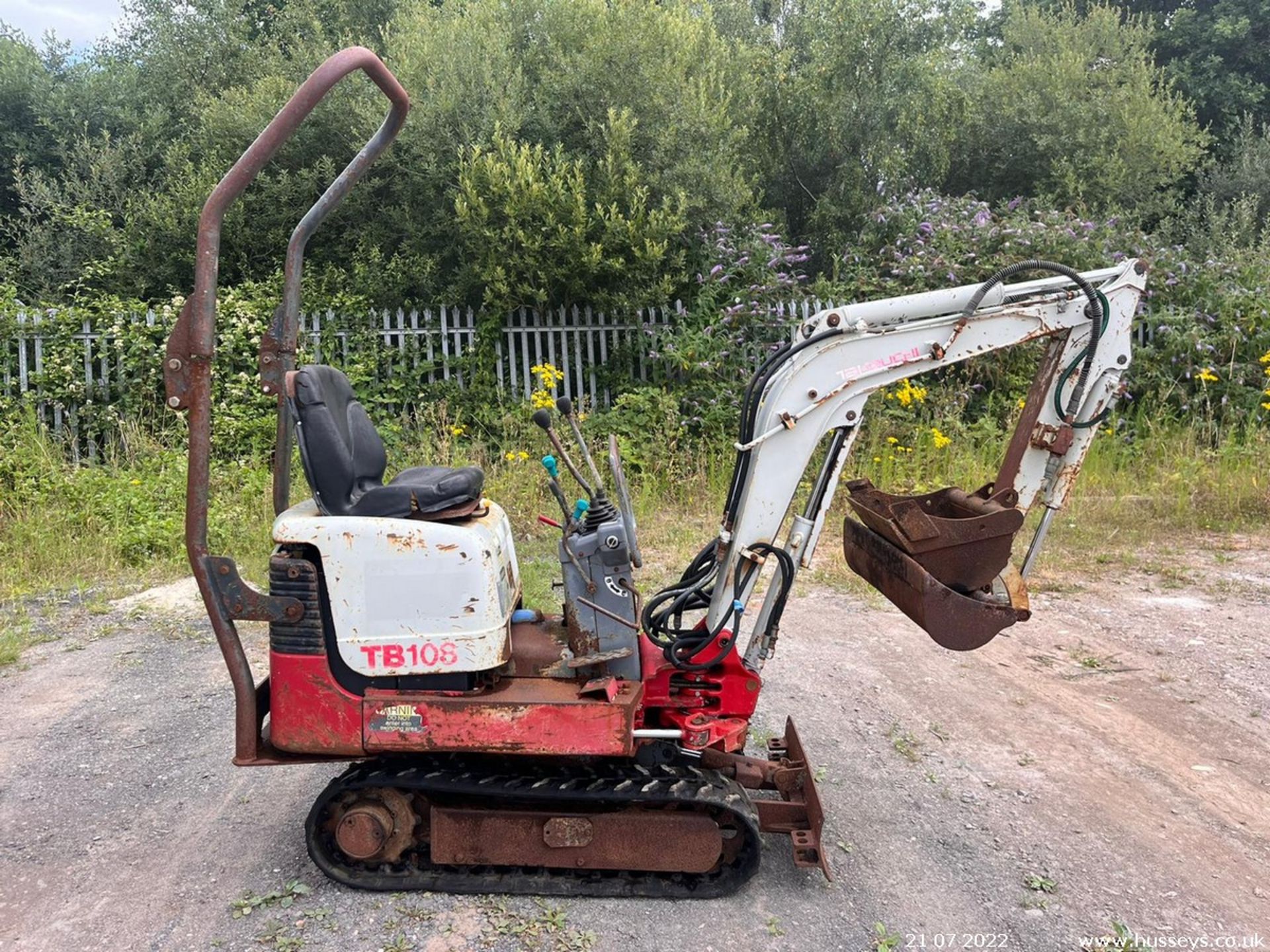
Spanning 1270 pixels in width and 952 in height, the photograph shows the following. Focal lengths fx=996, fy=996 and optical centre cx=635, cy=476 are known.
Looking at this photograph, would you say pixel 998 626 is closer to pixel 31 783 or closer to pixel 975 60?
pixel 31 783

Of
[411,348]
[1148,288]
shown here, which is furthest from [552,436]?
[1148,288]

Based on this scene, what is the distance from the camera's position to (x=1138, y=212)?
41.6 ft

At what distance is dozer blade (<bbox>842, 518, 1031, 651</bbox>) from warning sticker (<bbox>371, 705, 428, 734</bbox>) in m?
1.77

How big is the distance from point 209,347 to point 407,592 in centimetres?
103

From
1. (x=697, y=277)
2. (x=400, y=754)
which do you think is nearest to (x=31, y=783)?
(x=400, y=754)

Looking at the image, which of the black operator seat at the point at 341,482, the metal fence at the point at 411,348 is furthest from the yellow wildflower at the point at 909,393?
the black operator seat at the point at 341,482

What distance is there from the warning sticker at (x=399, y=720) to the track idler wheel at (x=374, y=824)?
25 cm

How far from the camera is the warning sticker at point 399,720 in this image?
10.8ft

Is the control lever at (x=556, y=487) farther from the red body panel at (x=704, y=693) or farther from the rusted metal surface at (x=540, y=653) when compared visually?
the red body panel at (x=704, y=693)

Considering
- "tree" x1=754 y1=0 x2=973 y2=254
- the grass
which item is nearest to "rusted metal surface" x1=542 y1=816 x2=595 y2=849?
the grass

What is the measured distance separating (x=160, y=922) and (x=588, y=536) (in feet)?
6.14

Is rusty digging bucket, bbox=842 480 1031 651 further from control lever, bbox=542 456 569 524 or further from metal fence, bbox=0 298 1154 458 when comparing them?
metal fence, bbox=0 298 1154 458

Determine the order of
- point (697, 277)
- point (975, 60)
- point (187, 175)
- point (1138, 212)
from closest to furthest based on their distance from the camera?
point (697, 277) → point (187, 175) → point (1138, 212) → point (975, 60)

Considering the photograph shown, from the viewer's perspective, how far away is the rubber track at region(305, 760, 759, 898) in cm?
338
